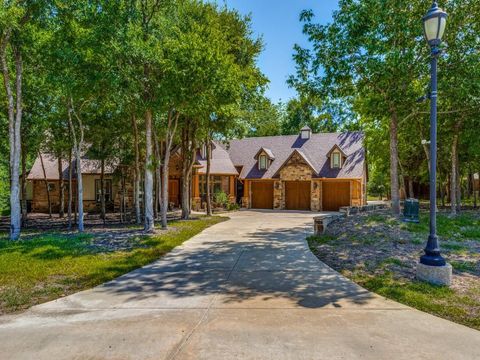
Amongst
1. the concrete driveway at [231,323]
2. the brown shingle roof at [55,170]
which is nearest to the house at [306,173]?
the brown shingle roof at [55,170]

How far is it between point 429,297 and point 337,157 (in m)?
21.2

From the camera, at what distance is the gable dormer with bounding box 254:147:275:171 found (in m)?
29.1

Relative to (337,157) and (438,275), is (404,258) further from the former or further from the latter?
(337,157)

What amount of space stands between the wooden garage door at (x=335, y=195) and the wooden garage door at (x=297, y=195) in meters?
1.32

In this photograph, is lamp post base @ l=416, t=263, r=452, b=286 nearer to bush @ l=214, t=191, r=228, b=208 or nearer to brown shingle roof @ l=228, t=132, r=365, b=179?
brown shingle roof @ l=228, t=132, r=365, b=179

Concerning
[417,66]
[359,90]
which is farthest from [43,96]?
[417,66]

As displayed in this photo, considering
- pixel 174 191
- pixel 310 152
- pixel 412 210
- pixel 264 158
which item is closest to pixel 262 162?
pixel 264 158

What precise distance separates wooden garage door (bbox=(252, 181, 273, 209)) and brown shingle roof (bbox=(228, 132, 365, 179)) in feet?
2.45

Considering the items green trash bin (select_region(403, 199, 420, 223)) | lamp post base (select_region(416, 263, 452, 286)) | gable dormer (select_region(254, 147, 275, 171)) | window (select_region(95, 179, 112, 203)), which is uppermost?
gable dormer (select_region(254, 147, 275, 171))

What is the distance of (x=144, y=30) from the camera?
503 inches

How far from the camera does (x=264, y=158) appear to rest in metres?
29.3

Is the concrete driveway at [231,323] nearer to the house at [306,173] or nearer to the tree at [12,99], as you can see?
the tree at [12,99]

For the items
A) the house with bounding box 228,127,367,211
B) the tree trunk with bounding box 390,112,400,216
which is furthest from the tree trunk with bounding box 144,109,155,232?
the house with bounding box 228,127,367,211

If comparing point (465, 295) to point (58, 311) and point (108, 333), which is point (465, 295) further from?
point (58, 311)
